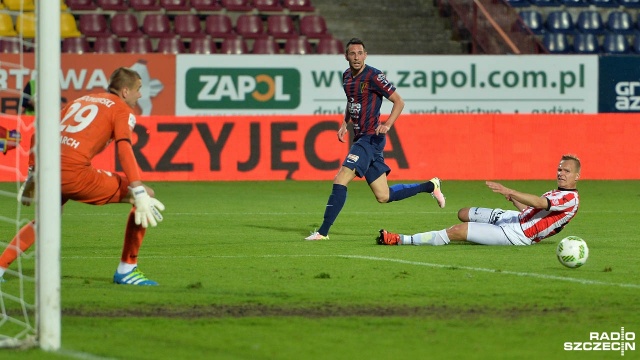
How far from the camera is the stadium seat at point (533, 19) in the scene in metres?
28.0

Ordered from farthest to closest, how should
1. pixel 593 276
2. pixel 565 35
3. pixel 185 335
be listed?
pixel 565 35 → pixel 593 276 → pixel 185 335

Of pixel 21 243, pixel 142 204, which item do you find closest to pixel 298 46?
pixel 21 243

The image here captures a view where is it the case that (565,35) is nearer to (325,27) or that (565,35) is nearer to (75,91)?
(325,27)

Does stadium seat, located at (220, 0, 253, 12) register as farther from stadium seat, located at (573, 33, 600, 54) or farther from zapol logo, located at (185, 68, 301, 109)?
stadium seat, located at (573, 33, 600, 54)

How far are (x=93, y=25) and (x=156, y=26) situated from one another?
4.38 feet

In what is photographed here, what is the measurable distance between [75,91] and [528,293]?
1714 centimetres

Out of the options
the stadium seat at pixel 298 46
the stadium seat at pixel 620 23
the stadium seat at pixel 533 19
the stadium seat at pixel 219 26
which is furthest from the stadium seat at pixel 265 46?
the stadium seat at pixel 620 23

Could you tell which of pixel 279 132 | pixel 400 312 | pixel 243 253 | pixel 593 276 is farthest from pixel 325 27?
pixel 400 312

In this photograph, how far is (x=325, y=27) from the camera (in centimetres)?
2669

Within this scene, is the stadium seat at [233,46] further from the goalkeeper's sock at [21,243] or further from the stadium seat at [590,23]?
the goalkeeper's sock at [21,243]

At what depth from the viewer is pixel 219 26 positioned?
2609 centimetres

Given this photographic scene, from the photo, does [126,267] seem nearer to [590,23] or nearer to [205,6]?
[205,6]

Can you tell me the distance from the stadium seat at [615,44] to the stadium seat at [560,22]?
84 centimetres

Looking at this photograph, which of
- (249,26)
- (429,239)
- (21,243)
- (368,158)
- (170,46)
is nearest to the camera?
(21,243)
